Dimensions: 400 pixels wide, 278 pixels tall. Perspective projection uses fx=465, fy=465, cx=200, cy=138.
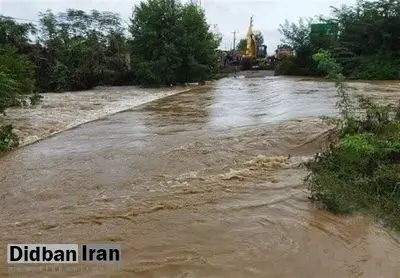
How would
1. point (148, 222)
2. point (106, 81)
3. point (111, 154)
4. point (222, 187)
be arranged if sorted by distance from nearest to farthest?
point (148, 222) → point (222, 187) → point (111, 154) → point (106, 81)

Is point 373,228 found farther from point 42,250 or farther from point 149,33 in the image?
point 149,33

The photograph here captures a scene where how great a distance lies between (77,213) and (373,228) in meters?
2.89

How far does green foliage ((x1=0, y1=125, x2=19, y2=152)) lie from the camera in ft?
26.5

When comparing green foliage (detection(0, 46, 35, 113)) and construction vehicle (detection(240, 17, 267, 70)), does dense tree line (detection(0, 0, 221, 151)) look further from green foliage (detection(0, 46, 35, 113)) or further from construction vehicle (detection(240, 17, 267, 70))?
construction vehicle (detection(240, 17, 267, 70))

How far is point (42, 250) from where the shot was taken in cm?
391

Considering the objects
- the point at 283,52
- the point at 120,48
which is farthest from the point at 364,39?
the point at 120,48

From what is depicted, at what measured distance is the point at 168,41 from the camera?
2203cm

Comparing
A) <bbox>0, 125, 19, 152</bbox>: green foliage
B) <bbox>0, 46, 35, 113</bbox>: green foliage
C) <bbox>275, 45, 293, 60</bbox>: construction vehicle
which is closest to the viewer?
<bbox>0, 125, 19, 152</bbox>: green foliage

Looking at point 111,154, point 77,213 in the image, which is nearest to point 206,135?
point 111,154

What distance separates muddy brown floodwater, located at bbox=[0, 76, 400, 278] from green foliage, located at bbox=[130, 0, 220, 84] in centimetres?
1369

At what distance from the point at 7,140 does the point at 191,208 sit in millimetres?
4929

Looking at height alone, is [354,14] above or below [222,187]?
above

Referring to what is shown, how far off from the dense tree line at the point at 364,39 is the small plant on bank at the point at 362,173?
1844cm

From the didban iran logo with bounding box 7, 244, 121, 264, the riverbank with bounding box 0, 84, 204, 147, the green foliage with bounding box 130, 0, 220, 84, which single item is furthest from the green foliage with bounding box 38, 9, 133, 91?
the didban iran logo with bounding box 7, 244, 121, 264
